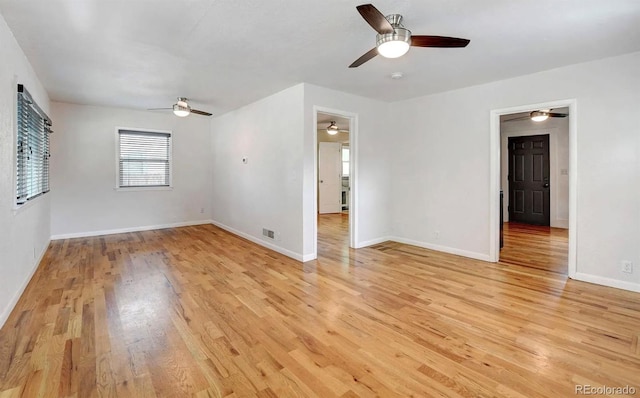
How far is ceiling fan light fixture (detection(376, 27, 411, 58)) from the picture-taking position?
2.29m

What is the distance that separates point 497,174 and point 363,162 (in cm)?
194

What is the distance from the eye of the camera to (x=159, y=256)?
457cm

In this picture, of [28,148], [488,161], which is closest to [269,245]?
[28,148]

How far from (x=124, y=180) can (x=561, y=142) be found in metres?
9.18

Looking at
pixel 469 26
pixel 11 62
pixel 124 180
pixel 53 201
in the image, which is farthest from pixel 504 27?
pixel 53 201

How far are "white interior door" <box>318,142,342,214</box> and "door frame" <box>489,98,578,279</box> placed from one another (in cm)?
558

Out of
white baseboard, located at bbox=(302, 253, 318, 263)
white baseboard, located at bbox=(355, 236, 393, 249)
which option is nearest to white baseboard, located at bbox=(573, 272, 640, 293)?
white baseboard, located at bbox=(355, 236, 393, 249)

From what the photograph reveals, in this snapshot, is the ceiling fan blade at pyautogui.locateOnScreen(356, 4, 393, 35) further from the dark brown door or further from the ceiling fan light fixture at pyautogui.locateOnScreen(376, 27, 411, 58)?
the dark brown door

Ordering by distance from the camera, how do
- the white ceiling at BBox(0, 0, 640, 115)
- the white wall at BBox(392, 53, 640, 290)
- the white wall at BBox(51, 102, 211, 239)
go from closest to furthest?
the white ceiling at BBox(0, 0, 640, 115)
the white wall at BBox(392, 53, 640, 290)
the white wall at BBox(51, 102, 211, 239)

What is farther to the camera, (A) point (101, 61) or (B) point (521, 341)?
(A) point (101, 61)

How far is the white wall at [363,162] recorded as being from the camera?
433cm

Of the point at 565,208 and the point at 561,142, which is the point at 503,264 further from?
the point at 561,142

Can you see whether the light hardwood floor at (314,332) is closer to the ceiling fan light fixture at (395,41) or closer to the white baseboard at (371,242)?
the white baseboard at (371,242)

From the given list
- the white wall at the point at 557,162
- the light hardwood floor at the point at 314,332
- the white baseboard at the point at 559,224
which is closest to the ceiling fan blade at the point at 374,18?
the light hardwood floor at the point at 314,332
